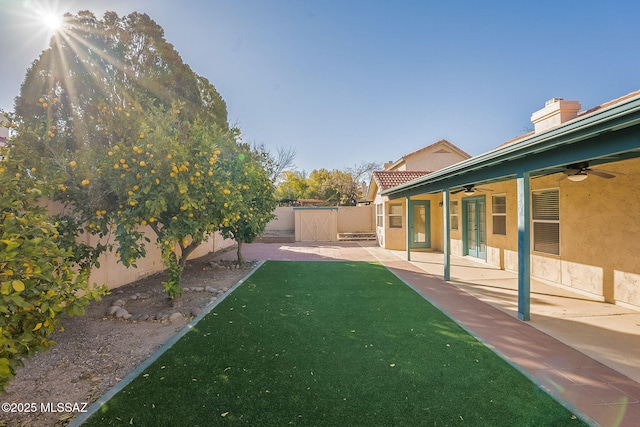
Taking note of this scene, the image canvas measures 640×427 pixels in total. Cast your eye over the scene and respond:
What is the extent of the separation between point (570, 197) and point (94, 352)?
31.5 ft

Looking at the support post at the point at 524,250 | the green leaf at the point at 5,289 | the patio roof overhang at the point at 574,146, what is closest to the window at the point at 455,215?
the patio roof overhang at the point at 574,146

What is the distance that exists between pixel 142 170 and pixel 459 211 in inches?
446

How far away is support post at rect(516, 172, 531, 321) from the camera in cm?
508

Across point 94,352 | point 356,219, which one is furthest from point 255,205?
point 356,219

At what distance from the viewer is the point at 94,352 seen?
4.06 metres

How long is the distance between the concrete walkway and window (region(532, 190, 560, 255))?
0.99m

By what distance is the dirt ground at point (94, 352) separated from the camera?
2.92m

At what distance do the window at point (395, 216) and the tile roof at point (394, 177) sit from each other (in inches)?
45.0

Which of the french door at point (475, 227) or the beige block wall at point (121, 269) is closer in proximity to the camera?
the beige block wall at point (121, 269)

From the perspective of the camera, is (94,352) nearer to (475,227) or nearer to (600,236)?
(600,236)

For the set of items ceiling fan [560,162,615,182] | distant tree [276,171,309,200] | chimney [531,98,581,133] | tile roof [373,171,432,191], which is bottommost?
ceiling fan [560,162,615,182]

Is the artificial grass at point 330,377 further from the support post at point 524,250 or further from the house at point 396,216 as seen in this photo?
the house at point 396,216

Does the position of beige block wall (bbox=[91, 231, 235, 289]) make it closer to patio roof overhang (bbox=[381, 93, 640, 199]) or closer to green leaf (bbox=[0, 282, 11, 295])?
green leaf (bbox=[0, 282, 11, 295])

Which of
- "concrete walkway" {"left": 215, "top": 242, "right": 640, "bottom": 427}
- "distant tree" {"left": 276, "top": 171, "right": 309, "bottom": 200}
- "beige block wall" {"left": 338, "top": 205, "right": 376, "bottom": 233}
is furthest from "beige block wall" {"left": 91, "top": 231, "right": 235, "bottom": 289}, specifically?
"distant tree" {"left": 276, "top": 171, "right": 309, "bottom": 200}
